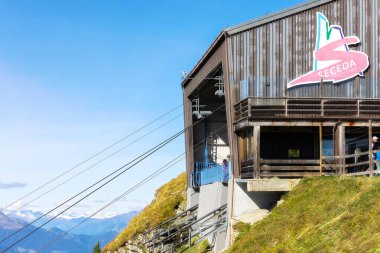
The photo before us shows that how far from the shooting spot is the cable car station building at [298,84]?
93.8ft


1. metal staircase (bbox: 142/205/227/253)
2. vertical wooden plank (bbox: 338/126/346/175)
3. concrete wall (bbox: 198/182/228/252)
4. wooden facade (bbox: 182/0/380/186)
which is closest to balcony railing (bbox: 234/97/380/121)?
wooden facade (bbox: 182/0/380/186)

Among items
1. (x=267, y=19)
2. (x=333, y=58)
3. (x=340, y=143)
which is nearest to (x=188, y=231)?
(x=340, y=143)

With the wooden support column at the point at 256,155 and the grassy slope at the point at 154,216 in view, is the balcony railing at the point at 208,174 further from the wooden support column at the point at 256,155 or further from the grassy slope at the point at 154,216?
the wooden support column at the point at 256,155

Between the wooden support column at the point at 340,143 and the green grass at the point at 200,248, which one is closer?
the wooden support column at the point at 340,143

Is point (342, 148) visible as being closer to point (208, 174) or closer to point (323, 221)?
point (323, 221)

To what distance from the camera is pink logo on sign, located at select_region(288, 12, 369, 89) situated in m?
30.4

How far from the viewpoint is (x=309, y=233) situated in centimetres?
1877

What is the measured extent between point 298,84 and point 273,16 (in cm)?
401

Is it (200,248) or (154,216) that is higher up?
(200,248)

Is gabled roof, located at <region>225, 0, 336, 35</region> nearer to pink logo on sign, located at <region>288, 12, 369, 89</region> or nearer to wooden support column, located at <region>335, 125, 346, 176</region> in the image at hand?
pink logo on sign, located at <region>288, 12, 369, 89</region>

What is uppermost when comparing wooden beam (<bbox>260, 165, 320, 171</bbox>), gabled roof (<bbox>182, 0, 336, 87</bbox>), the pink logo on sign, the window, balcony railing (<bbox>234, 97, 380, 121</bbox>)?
gabled roof (<bbox>182, 0, 336, 87</bbox>)

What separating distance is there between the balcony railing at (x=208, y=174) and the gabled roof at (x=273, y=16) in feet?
26.8

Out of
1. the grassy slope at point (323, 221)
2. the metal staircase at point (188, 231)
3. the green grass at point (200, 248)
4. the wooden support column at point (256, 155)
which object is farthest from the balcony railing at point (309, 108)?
the green grass at point (200, 248)

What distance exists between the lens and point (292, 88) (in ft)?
98.8
